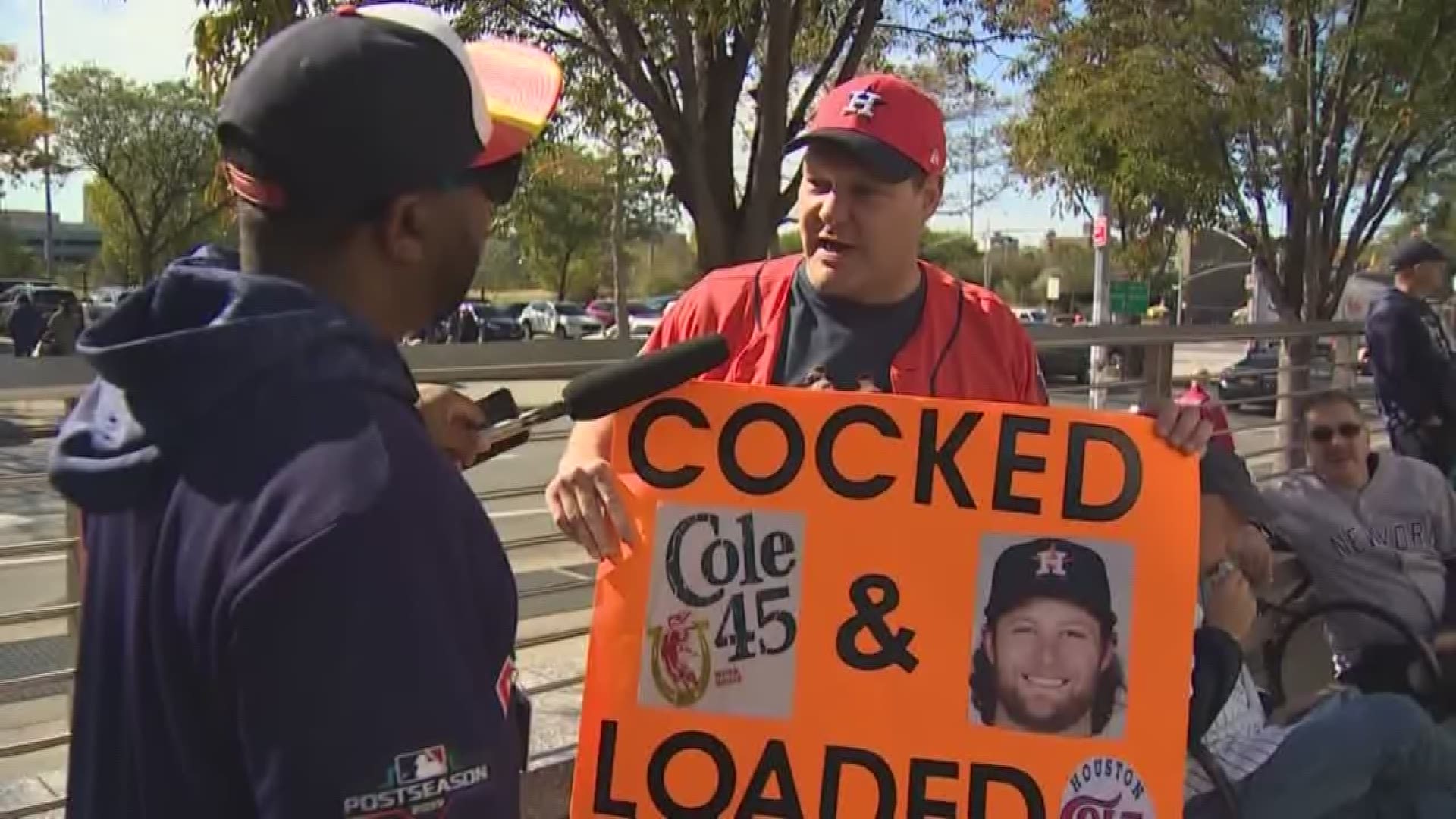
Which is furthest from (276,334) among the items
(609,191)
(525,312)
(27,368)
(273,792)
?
(525,312)

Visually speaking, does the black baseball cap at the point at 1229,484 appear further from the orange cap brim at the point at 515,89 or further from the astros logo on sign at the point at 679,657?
the orange cap brim at the point at 515,89

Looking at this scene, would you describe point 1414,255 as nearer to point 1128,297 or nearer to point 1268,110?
point 1268,110

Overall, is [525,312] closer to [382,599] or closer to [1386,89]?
[1386,89]

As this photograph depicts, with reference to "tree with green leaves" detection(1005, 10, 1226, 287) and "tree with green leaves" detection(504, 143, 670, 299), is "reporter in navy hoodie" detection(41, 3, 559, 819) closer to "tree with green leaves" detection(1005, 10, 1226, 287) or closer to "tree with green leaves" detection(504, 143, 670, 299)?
"tree with green leaves" detection(504, 143, 670, 299)

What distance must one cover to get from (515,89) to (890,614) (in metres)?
1.07

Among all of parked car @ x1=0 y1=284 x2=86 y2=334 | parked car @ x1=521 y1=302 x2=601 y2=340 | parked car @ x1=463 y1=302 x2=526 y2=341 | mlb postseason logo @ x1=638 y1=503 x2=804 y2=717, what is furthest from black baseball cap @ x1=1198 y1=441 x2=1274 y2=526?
parked car @ x1=521 y1=302 x2=601 y2=340

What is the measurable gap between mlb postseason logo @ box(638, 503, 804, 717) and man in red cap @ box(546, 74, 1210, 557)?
24cm

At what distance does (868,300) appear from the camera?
234cm

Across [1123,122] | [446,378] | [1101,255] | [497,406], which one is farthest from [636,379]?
[1101,255]

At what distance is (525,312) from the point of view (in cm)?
4716

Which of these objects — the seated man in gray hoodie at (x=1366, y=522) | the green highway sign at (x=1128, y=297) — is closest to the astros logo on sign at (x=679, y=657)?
the seated man in gray hoodie at (x=1366, y=522)

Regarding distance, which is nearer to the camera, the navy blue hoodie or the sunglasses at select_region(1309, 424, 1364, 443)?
the navy blue hoodie

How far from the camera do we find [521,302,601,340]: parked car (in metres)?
44.9

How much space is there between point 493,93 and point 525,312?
46271mm
